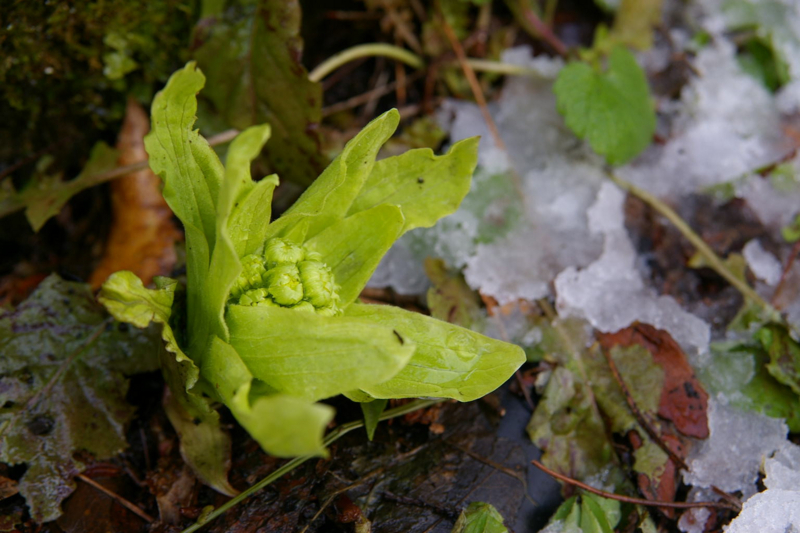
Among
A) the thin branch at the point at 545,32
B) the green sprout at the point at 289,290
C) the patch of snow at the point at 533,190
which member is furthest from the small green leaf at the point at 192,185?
the thin branch at the point at 545,32

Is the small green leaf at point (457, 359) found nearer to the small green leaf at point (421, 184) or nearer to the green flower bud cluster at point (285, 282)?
the green flower bud cluster at point (285, 282)

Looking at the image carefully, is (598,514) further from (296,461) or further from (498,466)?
(296,461)

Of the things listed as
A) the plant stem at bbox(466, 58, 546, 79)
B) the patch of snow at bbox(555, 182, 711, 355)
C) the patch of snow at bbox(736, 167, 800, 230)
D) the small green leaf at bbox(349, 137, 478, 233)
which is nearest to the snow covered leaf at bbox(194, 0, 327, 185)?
the small green leaf at bbox(349, 137, 478, 233)

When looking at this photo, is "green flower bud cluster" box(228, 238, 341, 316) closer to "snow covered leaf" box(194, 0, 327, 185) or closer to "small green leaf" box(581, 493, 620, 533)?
"snow covered leaf" box(194, 0, 327, 185)

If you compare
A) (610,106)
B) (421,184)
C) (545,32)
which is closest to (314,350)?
(421,184)

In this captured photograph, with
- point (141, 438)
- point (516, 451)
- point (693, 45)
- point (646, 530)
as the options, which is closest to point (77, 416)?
point (141, 438)
